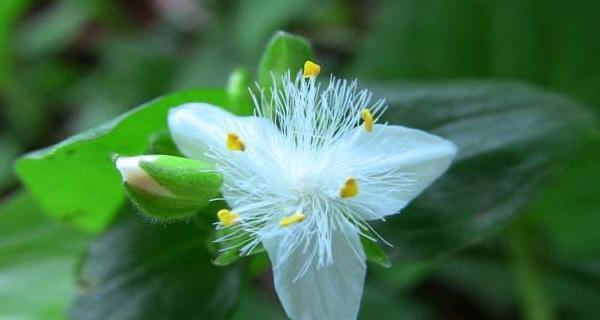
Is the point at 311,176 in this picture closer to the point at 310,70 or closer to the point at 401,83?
the point at 310,70

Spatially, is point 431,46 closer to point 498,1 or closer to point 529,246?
point 498,1

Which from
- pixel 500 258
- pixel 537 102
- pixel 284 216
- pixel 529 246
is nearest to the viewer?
pixel 284 216

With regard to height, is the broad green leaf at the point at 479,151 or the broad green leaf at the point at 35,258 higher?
the broad green leaf at the point at 479,151

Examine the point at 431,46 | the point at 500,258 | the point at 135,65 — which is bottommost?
the point at 500,258

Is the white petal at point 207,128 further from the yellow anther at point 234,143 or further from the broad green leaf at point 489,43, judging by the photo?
the broad green leaf at point 489,43

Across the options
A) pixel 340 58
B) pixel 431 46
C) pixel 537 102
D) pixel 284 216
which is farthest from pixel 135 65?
pixel 284 216

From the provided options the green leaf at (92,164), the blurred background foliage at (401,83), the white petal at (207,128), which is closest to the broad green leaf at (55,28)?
the blurred background foliage at (401,83)

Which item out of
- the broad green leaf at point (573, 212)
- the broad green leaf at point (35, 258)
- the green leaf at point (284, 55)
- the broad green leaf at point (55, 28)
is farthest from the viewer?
the broad green leaf at point (55, 28)
